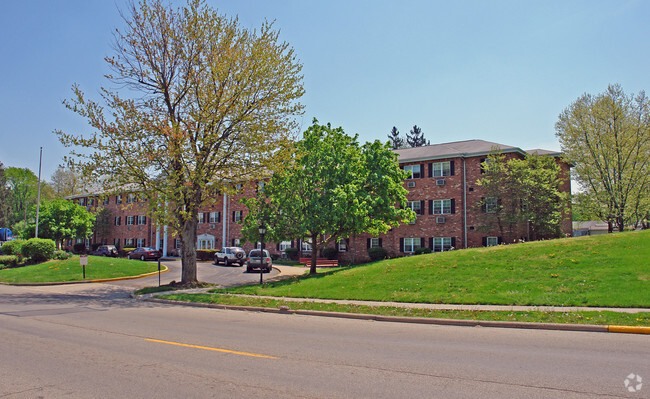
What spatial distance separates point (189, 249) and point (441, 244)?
21965 mm

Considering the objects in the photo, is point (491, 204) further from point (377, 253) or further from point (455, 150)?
point (377, 253)

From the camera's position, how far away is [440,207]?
3797 centimetres

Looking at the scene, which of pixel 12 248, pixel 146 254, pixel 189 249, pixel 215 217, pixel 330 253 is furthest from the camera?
pixel 215 217

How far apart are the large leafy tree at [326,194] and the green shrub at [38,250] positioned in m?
18.6

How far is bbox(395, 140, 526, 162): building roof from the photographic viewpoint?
36281mm

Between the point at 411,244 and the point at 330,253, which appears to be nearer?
the point at 411,244

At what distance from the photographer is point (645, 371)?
6.42 m

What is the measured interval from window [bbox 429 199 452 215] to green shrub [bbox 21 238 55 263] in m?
30.8

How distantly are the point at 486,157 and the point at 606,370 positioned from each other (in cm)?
3172

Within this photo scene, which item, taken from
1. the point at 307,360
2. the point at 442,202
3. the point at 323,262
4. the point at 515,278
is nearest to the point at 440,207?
the point at 442,202

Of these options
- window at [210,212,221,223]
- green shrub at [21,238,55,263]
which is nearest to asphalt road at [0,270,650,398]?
green shrub at [21,238,55,263]

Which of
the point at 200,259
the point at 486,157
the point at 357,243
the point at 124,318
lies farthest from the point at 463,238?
the point at 124,318

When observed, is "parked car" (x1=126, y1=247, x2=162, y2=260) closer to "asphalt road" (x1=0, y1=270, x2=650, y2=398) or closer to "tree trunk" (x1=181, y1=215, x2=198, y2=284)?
"tree trunk" (x1=181, y1=215, x2=198, y2=284)
